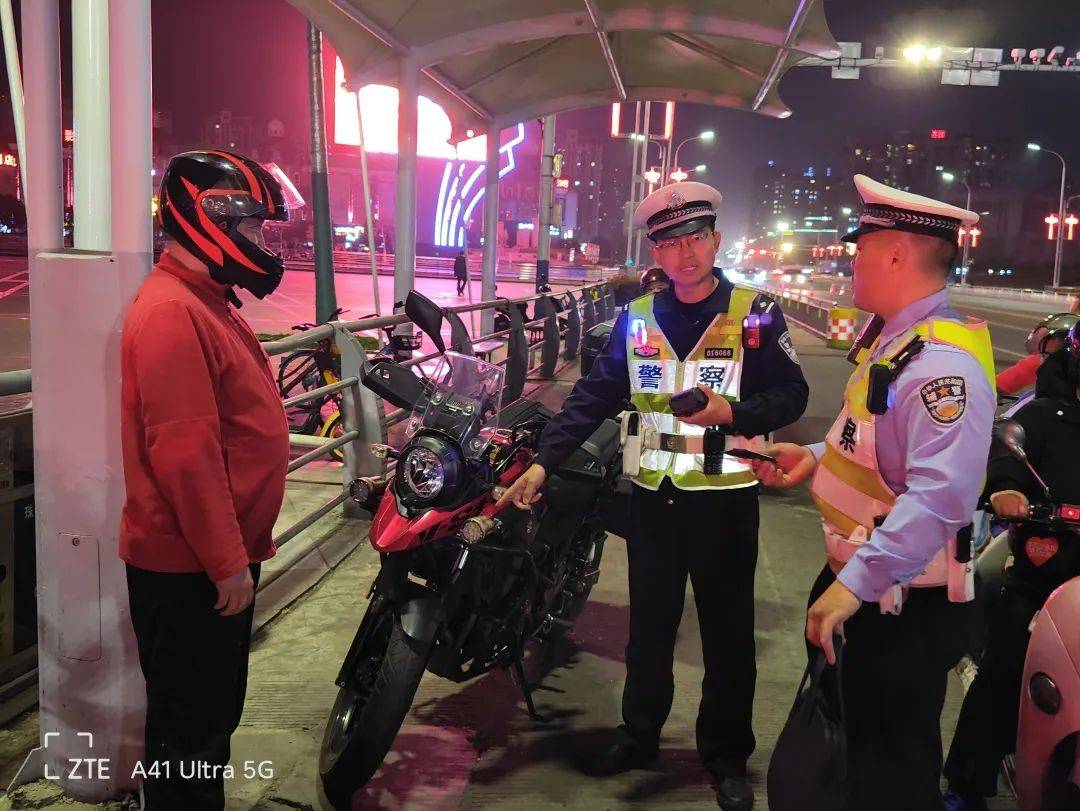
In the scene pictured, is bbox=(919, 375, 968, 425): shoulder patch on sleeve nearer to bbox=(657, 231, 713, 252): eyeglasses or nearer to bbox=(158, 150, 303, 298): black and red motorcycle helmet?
bbox=(657, 231, 713, 252): eyeglasses

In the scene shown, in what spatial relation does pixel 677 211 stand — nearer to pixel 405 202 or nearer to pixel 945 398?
pixel 945 398

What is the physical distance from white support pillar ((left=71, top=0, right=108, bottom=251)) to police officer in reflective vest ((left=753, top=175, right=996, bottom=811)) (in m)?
2.22

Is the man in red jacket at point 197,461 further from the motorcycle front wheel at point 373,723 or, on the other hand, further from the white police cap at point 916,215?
the white police cap at point 916,215

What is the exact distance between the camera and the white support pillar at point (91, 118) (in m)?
2.73

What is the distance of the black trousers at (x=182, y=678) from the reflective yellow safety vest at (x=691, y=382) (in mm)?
1488

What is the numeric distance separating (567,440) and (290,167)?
91.9 meters

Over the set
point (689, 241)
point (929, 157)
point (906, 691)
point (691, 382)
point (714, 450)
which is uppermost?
point (929, 157)

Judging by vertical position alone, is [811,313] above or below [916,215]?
below

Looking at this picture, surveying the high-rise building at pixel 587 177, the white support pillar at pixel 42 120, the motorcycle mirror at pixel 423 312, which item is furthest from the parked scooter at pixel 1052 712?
the high-rise building at pixel 587 177

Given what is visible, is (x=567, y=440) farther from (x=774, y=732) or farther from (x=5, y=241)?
(x=5, y=241)

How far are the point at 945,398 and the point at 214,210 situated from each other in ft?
6.21

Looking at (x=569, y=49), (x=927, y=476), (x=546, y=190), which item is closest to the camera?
(x=927, y=476)

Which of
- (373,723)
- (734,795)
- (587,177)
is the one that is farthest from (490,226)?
(587,177)

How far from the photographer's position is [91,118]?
2752mm
